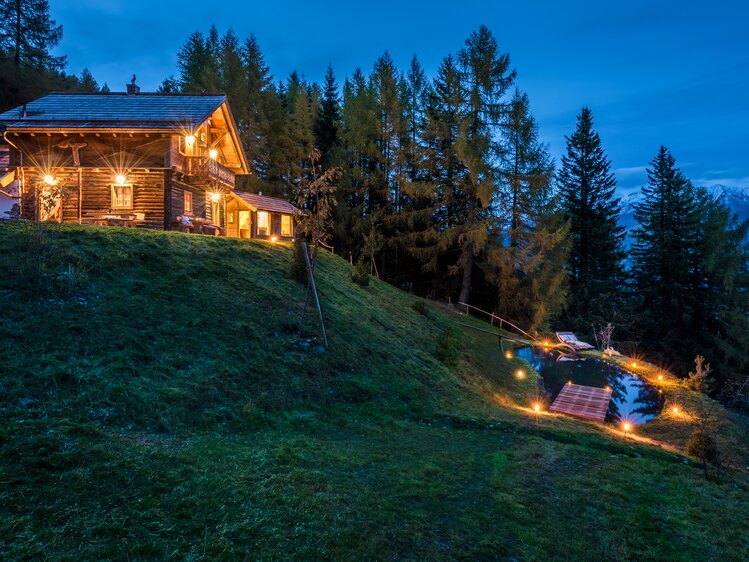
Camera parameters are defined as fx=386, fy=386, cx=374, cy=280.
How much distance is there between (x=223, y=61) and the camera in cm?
3562

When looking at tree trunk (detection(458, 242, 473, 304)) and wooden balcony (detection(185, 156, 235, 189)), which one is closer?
wooden balcony (detection(185, 156, 235, 189))

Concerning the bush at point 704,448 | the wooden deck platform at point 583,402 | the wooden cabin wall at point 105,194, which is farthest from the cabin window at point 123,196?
the bush at point 704,448

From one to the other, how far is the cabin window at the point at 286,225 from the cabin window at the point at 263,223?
4.82 feet

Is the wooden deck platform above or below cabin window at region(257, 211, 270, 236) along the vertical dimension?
below

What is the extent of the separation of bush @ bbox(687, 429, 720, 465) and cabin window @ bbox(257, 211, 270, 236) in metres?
25.8

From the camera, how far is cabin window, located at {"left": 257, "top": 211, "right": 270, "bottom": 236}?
2841 centimetres

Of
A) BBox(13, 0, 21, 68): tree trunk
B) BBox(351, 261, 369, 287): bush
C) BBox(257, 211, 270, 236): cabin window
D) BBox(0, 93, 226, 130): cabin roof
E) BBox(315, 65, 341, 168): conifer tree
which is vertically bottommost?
BBox(351, 261, 369, 287): bush

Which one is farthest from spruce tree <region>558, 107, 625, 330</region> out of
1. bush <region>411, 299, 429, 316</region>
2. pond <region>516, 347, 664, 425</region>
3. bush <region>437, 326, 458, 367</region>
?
bush <region>437, 326, 458, 367</region>

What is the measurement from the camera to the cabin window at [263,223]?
1118 inches

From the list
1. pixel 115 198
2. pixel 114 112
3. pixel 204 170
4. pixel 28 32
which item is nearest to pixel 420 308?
pixel 204 170

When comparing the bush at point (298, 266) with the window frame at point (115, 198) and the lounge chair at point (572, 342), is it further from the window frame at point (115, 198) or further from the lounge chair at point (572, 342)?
the lounge chair at point (572, 342)

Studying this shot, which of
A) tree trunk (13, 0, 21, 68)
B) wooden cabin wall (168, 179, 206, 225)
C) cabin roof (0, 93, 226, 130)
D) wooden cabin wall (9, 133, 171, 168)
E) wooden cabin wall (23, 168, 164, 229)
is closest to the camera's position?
cabin roof (0, 93, 226, 130)

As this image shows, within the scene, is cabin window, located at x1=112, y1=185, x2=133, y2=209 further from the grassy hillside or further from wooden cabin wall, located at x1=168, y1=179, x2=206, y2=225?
the grassy hillside

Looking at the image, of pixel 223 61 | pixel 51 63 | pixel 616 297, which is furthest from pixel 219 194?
pixel 616 297
